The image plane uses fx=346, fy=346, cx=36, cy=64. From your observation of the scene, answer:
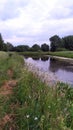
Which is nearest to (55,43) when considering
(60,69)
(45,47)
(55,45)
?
(55,45)

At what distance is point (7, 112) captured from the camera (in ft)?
28.5

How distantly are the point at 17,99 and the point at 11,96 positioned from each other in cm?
81

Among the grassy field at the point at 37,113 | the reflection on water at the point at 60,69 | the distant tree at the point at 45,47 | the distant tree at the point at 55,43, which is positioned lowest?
the distant tree at the point at 45,47

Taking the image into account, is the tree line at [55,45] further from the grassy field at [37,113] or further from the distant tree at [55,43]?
the grassy field at [37,113]

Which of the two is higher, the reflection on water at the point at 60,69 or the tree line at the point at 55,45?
the reflection on water at the point at 60,69

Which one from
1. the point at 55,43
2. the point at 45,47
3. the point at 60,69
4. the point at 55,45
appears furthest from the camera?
the point at 45,47

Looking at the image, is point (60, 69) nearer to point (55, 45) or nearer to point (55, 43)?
point (55, 43)

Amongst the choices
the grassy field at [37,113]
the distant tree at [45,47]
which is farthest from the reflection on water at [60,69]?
the distant tree at [45,47]

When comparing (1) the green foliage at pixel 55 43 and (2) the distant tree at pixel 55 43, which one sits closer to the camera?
(1) the green foliage at pixel 55 43

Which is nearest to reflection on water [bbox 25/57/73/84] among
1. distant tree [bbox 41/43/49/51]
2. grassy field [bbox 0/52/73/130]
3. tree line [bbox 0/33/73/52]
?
grassy field [bbox 0/52/73/130]

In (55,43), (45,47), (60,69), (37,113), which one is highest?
(37,113)

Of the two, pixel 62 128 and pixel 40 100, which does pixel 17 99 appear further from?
pixel 62 128

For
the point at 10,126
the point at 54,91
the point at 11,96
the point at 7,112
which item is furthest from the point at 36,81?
Answer: the point at 10,126

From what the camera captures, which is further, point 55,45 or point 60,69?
point 55,45
